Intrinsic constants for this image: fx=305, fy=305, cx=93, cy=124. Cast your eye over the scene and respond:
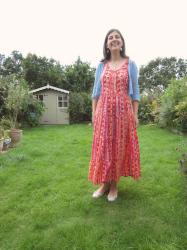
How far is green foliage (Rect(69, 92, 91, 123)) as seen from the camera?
51.8 ft

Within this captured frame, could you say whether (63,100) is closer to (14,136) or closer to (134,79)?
(14,136)

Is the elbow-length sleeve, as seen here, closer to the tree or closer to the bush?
the bush

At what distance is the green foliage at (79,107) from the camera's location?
1578cm

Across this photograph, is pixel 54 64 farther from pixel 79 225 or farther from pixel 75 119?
pixel 79 225

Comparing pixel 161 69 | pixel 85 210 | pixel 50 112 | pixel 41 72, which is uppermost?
pixel 161 69

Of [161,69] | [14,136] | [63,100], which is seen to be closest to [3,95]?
[63,100]

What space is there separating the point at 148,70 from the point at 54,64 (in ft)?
46.1

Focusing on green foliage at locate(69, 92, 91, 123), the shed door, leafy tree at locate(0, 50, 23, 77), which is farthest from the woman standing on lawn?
leafy tree at locate(0, 50, 23, 77)

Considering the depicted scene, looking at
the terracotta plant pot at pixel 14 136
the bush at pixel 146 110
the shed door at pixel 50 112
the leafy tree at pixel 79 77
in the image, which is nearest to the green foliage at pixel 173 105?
the bush at pixel 146 110

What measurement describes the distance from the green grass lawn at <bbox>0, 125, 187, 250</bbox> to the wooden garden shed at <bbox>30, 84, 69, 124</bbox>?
11.0 metres

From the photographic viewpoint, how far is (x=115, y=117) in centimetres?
340

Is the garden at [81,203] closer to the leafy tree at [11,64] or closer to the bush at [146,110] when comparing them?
the bush at [146,110]

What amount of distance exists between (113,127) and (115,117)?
0.37 feet

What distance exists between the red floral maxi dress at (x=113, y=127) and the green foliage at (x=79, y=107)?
12257mm
